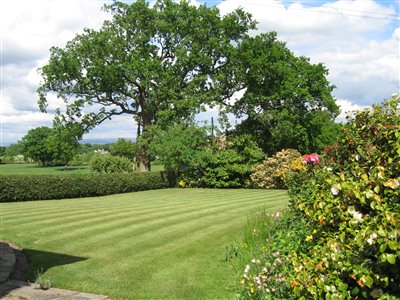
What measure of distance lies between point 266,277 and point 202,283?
1510mm

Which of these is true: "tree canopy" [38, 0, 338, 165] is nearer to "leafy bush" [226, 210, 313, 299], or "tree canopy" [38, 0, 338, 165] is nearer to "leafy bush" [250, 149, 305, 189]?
"leafy bush" [250, 149, 305, 189]

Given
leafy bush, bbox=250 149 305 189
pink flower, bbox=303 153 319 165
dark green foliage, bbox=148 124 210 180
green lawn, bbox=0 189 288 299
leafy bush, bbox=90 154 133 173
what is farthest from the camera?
leafy bush, bbox=90 154 133 173

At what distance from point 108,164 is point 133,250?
23107mm

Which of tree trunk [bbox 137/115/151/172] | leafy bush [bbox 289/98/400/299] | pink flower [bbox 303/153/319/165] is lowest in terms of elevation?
leafy bush [bbox 289/98/400/299]

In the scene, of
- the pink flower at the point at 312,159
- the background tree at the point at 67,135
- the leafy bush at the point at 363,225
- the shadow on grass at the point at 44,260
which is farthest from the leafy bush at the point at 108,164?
the leafy bush at the point at 363,225

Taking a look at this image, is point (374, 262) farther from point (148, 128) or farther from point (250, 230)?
point (148, 128)

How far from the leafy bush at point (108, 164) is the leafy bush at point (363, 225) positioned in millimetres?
26989

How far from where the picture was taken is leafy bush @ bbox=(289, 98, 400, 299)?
10.0 feet

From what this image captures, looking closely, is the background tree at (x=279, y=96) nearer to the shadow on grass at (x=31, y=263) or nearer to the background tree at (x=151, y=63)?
the background tree at (x=151, y=63)

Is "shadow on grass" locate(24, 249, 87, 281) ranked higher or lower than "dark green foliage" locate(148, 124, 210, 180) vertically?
lower

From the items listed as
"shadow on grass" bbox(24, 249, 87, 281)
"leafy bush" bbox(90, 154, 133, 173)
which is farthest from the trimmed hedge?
"shadow on grass" bbox(24, 249, 87, 281)

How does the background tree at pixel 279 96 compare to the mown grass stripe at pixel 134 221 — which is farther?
the background tree at pixel 279 96

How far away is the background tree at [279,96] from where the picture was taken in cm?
3169

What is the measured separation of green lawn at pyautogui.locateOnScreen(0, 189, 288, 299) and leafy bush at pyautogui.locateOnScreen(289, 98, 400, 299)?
225 cm
